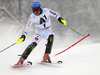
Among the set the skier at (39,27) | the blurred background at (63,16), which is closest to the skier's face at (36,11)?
the skier at (39,27)

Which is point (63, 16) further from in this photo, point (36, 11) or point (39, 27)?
point (36, 11)

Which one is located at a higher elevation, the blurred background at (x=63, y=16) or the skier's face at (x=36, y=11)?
the blurred background at (x=63, y=16)

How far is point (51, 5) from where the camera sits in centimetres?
794

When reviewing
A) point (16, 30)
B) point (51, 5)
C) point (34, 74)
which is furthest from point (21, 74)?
point (51, 5)

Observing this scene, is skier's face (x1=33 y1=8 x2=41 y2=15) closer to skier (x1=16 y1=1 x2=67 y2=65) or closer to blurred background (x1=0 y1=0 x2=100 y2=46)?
skier (x1=16 y1=1 x2=67 y2=65)

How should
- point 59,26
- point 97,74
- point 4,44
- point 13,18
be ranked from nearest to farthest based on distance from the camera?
point 97,74 → point 4,44 → point 13,18 → point 59,26

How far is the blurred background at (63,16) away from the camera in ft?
25.0

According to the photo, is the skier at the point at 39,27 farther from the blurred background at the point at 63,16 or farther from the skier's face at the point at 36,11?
the blurred background at the point at 63,16

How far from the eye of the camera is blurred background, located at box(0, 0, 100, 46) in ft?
25.0

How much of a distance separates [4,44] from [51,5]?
266 centimetres

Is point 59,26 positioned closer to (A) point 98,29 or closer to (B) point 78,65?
(A) point 98,29

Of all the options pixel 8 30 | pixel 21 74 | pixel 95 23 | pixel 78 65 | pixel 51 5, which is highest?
pixel 51 5

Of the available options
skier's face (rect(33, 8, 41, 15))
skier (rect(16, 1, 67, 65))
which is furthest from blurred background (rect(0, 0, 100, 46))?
skier's face (rect(33, 8, 41, 15))

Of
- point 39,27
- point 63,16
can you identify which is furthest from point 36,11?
point 63,16
